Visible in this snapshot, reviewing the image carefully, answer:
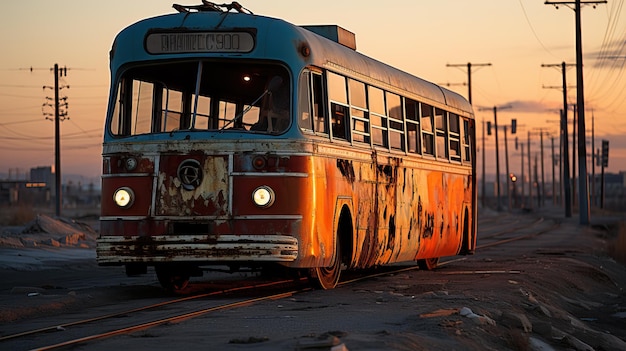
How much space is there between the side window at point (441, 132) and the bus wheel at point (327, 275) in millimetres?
5624

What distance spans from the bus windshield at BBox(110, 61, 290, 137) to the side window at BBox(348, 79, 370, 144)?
6.83ft

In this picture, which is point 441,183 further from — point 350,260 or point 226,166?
point 226,166

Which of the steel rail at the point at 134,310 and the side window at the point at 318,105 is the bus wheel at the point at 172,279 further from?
the side window at the point at 318,105

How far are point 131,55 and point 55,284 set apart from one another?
5.79 metres

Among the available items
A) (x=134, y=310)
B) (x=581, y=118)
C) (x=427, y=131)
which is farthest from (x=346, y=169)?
(x=581, y=118)

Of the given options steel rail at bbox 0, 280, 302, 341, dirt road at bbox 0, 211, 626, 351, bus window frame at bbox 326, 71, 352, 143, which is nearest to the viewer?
dirt road at bbox 0, 211, 626, 351

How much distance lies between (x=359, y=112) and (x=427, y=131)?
13.4 feet

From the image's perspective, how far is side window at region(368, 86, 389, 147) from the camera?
1720 cm

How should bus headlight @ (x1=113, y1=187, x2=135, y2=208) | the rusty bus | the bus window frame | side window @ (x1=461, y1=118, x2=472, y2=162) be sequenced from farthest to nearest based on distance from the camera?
side window @ (x1=461, y1=118, x2=472, y2=162), the bus window frame, bus headlight @ (x1=113, y1=187, x2=135, y2=208), the rusty bus

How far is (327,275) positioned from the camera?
16.0 meters

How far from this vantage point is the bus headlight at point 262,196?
1399 cm

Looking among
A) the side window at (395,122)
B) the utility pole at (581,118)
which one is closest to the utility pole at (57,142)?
the utility pole at (581,118)

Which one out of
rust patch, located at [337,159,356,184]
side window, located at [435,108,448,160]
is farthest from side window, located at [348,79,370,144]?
side window, located at [435,108,448,160]

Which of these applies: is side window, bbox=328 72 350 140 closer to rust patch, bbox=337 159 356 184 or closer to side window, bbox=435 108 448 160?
rust patch, bbox=337 159 356 184
